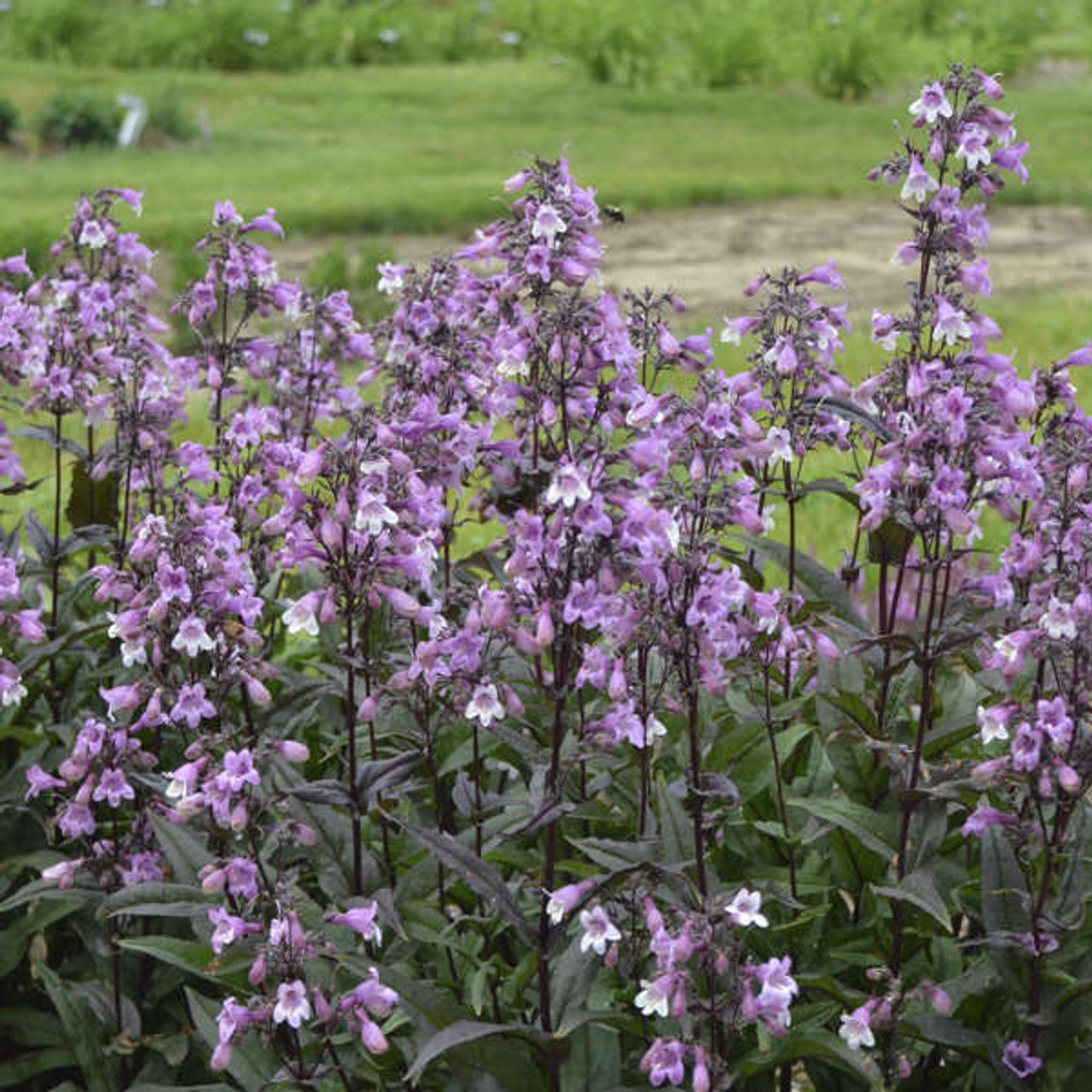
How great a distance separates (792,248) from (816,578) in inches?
439

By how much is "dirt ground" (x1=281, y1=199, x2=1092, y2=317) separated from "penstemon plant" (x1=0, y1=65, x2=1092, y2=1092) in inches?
338

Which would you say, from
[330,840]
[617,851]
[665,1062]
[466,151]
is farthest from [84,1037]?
[466,151]

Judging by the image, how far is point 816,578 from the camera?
4.38 meters

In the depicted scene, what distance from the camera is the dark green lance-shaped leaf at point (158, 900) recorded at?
3.40m

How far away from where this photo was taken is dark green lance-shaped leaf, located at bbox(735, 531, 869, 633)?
4.16 metres

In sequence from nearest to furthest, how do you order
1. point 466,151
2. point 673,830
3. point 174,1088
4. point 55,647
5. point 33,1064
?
point 673,830 → point 174,1088 → point 33,1064 → point 55,647 → point 466,151

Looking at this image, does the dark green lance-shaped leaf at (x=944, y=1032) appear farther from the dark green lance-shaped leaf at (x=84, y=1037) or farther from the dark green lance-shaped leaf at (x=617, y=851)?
the dark green lance-shaped leaf at (x=84, y=1037)

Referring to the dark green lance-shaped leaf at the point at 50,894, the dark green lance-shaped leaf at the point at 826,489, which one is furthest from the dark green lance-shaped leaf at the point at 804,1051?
the dark green lance-shaped leaf at the point at 50,894

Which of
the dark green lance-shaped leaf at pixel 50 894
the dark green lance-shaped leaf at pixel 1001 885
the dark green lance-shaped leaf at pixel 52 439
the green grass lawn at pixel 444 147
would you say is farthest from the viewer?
the green grass lawn at pixel 444 147

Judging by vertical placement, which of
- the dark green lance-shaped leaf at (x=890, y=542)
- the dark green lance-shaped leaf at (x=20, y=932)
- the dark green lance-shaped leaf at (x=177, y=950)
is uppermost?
the dark green lance-shaped leaf at (x=890, y=542)

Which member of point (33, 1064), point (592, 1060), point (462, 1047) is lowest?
point (33, 1064)

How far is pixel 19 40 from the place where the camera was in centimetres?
2705

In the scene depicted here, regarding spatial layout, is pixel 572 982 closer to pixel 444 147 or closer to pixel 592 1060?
pixel 592 1060

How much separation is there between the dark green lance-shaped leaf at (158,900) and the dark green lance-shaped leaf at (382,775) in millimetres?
377
